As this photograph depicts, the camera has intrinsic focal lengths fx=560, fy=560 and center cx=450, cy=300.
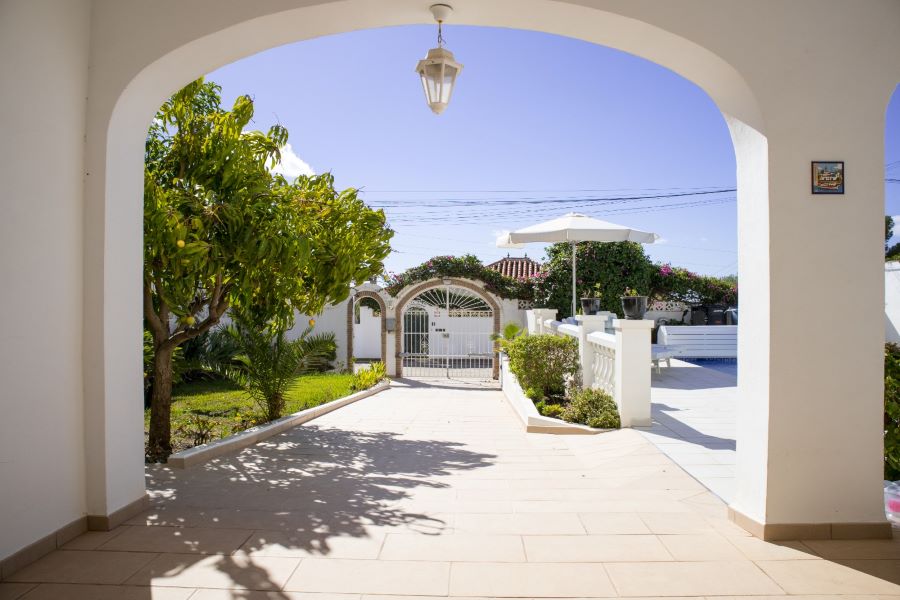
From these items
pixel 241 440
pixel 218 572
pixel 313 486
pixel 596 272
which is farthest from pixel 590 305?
pixel 218 572

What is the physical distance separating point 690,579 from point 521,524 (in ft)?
3.29

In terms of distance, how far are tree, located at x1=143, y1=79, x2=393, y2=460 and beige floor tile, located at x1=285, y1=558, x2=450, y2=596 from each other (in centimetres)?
261

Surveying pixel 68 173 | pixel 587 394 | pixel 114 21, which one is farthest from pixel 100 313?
pixel 587 394

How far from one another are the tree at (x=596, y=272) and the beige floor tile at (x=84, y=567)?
1262 cm

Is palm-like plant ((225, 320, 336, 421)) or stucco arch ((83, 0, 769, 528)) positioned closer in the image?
stucco arch ((83, 0, 769, 528))

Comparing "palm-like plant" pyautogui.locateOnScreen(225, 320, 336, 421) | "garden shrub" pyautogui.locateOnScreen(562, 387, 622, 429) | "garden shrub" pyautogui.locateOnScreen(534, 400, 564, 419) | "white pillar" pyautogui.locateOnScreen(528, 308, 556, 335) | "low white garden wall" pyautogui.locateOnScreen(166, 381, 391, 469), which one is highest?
"white pillar" pyautogui.locateOnScreen(528, 308, 556, 335)

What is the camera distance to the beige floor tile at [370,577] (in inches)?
102

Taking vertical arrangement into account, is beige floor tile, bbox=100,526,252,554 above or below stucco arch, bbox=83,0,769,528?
below

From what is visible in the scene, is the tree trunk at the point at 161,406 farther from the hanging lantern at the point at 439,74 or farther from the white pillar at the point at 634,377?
the white pillar at the point at 634,377

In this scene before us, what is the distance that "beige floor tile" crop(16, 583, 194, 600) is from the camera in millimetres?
2523

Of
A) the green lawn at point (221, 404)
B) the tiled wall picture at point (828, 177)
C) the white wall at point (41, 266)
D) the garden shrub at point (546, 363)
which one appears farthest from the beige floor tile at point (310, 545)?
the garden shrub at point (546, 363)

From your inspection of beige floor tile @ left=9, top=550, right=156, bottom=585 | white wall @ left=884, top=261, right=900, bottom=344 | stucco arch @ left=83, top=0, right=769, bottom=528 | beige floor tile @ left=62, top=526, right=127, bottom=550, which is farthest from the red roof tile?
beige floor tile @ left=9, top=550, right=156, bottom=585

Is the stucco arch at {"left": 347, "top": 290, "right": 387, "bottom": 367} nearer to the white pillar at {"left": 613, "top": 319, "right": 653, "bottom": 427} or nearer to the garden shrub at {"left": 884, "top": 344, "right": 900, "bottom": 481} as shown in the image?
the white pillar at {"left": 613, "top": 319, "right": 653, "bottom": 427}

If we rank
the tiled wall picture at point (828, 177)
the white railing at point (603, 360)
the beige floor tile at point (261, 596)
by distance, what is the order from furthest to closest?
the white railing at point (603, 360) < the tiled wall picture at point (828, 177) < the beige floor tile at point (261, 596)
